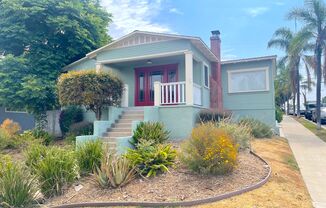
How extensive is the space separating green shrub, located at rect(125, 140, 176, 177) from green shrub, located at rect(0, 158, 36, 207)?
2421 millimetres

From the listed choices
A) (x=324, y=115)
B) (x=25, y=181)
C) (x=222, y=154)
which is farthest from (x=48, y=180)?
(x=324, y=115)

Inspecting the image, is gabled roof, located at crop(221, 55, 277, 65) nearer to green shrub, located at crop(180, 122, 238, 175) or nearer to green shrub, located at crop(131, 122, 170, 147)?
green shrub, located at crop(131, 122, 170, 147)

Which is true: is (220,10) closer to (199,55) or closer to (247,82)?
(199,55)

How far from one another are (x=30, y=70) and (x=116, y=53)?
5831 millimetres

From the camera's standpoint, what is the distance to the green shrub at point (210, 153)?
21.3 ft

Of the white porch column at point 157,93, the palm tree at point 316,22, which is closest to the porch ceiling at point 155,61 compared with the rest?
the white porch column at point 157,93

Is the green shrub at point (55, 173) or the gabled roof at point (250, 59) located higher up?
the gabled roof at point (250, 59)

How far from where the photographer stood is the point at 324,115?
81.8 feet

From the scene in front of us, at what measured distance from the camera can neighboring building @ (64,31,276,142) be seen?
11.9 metres

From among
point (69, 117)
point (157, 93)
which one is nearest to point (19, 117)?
point (69, 117)

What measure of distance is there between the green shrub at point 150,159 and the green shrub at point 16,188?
242 centimetres

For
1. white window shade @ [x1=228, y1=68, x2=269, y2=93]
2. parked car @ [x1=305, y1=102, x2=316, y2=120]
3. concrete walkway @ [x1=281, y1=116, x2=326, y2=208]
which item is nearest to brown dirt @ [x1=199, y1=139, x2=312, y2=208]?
concrete walkway @ [x1=281, y1=116, x2=326, y2=208]

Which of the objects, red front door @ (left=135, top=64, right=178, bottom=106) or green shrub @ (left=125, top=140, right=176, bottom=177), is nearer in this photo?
green shrub @ (left=125, top=140, right=176, bottom=177)

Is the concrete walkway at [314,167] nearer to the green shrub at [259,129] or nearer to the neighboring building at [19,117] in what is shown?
the green shrub at [259,129]
